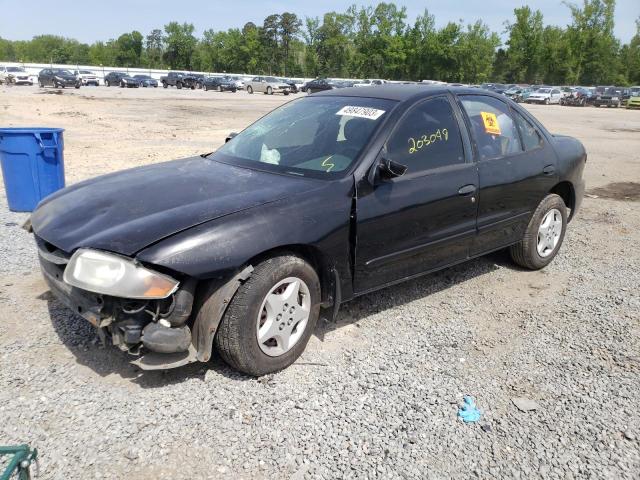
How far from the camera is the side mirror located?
3461 millimetres

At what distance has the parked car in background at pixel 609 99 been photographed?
46062mm

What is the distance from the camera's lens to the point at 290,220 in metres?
3.14

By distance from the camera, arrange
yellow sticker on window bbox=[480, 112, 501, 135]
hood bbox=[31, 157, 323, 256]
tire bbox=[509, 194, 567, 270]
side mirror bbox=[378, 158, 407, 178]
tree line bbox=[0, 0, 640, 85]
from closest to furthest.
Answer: hood bbox=[31, 157, 323, 256], side mirror bbox=[378, 158, 407, 178], yellow sticker on window bbox=[480, 112, 501, 135], tire bbox=[509, 194, 567, 270], tree line bbox=[0, 0, 640, 85]

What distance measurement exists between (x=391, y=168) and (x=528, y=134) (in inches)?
82.4

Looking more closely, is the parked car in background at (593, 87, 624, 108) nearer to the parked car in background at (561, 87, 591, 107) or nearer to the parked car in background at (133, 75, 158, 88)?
the parked car in background at (561, 87, 591, 107)

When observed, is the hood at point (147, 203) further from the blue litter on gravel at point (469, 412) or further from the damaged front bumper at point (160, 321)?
the blue litter on gravel at point (469, 412)

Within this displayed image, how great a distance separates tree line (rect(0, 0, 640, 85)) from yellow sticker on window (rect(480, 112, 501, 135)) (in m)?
80.8

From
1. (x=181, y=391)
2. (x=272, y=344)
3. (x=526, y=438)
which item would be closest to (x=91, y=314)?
(x=181, y=391)

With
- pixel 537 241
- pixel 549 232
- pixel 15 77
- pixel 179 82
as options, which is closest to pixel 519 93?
pixel 179 82

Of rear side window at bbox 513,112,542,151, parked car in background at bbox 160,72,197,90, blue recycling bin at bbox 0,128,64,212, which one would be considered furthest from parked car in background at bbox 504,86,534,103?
blue recycling bin at bbox 0,128,64,212

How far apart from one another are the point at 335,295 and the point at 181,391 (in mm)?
1095

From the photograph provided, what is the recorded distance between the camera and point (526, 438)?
2.80 meters

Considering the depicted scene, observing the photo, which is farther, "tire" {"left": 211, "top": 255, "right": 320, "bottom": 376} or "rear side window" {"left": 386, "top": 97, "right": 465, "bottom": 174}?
"rear side window" {"left": 386, "top": 97, "right": 465, "bottom": 174}

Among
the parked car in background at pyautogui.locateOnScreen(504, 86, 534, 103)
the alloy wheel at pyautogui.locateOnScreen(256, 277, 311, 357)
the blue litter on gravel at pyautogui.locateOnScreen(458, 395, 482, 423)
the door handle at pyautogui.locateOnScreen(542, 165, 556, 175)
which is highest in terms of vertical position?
the parked car in background at pyautogui.locateOnScreen(504, 86, 534, 103)
